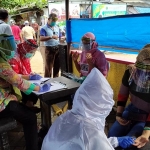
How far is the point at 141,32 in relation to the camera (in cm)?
251

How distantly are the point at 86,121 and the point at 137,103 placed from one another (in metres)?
0.75

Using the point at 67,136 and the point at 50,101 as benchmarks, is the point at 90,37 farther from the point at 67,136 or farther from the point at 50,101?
the point at 67,136

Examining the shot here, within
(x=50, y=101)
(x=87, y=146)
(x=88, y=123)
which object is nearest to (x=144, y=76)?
(x=88, y=123)

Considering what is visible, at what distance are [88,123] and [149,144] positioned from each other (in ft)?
2.13

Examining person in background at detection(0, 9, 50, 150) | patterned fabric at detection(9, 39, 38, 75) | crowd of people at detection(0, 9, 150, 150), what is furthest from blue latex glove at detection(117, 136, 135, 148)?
patterned fabric at detection(9, 39, 38, 75)

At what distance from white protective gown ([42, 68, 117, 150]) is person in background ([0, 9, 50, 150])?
792mm

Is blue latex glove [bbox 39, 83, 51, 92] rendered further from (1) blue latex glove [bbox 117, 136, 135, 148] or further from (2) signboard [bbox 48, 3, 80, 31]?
(2) signboard [bbox 48, 3, 80, 31]

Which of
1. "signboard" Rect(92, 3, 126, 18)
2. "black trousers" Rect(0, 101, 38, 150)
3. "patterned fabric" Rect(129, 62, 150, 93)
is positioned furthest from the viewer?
"signboard" Rect(92, 3, 126, 18)

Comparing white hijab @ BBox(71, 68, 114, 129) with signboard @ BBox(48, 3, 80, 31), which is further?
signboard @ BBox(48, 3, 80, 31)

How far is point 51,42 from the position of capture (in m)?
4.15

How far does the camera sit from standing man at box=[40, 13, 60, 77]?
4086mm

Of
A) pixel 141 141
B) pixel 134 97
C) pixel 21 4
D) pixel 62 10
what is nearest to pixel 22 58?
pixel 134 97

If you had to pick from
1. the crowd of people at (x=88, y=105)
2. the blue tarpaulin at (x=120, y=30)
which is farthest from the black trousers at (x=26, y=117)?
the blue tarpaulin at (x=120, y=30)

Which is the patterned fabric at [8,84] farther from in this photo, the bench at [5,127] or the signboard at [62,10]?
the signboard at [62,10]
